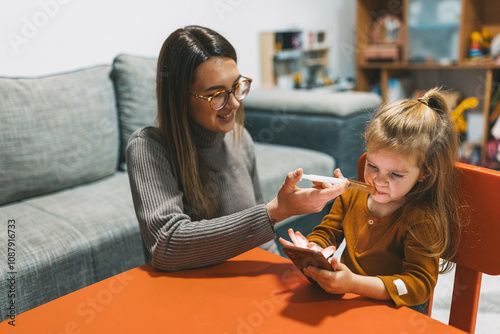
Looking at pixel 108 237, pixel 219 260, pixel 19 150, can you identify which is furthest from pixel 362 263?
pixel 19 150

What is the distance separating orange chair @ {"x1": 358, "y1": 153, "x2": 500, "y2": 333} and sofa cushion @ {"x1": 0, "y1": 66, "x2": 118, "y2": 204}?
1.53 m

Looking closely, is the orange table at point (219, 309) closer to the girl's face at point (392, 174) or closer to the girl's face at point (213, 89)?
the girl's face at point (392, 174)

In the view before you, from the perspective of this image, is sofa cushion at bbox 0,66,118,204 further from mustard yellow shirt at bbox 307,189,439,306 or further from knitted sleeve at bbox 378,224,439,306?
knitted sleeve at bbox 378,224,439,306

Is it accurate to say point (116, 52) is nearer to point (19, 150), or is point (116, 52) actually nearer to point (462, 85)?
point (19, 150)

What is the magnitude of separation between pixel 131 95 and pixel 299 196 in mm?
1434

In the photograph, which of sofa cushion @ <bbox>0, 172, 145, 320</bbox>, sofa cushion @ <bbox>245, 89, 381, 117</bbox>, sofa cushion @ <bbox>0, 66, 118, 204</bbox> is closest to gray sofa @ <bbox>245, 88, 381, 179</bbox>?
sofa cushion @ <bbox>245, 89, 381, 117</bbox>

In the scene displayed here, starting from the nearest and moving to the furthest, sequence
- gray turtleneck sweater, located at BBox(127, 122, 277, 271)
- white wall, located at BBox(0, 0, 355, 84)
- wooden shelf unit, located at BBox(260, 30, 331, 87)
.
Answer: gray turtleneck sweater, located at BBox(127, 122, 277, 271), white wall, located at BBox(0, 0, 355, 84), wooden shelf unit, located at BBox(260, 30, 331, 87)

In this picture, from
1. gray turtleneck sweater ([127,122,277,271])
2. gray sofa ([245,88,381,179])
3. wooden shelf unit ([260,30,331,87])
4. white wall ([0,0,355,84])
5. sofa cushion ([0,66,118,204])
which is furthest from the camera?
wooden shelf unit ([260,30,331,87])

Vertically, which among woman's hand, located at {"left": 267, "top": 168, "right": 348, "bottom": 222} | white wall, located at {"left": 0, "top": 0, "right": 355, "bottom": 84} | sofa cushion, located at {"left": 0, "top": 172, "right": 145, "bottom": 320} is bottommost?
sofa cushion, located at {"left": 0, "top": 172, "right": 145, "bottom": 320}

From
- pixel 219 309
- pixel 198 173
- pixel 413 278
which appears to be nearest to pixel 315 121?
pixel 198 173

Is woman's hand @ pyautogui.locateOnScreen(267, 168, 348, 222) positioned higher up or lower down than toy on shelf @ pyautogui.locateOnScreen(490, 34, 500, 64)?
lower down

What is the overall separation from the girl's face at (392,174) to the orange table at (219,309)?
0.22 m

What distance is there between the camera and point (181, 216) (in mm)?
988

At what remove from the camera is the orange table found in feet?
2.37
